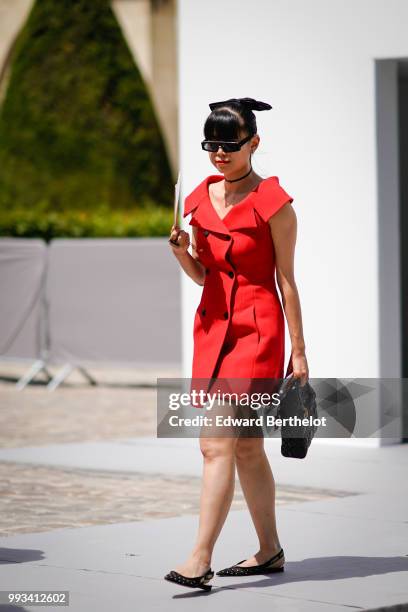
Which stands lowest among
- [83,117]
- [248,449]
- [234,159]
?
[248,449]

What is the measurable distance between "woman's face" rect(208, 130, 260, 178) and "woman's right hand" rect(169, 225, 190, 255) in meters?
0.34

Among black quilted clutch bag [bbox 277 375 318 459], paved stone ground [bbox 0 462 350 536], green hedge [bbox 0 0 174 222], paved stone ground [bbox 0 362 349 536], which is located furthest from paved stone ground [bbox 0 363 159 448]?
green hedge [bbox 0 0 174 222]

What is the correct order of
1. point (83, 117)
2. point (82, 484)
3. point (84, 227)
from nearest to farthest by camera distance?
point (82, 484)
point (84, 227)
point (83, 117)

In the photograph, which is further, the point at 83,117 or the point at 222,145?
the point at 83,117

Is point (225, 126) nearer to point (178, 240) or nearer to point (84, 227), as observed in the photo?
point (178, 240)

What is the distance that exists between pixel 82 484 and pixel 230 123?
12.2ft

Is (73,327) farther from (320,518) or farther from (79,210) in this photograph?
(79,210)

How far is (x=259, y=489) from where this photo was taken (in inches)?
230

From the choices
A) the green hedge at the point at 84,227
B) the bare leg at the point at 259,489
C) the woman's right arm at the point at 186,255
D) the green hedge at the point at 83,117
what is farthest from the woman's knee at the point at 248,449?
the green hedge at the point at 83,117

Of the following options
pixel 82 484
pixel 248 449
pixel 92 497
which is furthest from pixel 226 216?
pixel 82 484

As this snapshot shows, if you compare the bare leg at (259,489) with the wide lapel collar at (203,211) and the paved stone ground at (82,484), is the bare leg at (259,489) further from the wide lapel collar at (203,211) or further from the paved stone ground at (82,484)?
the paved stone ground at (82,484)

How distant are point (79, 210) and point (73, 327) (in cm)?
1516

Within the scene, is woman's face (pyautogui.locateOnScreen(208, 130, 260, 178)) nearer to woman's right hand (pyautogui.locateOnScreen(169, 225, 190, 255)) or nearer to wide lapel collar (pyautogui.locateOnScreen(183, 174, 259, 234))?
wide lapel collar (pyautogui.locateOnScreen(183, 174, 259, 234))

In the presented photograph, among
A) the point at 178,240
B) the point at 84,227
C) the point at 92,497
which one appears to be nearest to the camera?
the point at 178,240
